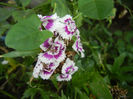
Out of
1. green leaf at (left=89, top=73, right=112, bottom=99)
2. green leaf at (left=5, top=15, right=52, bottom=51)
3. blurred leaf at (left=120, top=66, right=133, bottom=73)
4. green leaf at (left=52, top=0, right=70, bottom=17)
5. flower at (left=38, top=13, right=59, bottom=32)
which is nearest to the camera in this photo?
green leaf at (left=5, top=15, right=52, bottom=51)

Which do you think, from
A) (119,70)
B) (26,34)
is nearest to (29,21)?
(26,34)

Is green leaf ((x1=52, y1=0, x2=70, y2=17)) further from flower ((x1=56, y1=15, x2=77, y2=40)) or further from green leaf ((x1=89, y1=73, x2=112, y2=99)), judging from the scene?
green leaf ((x1=89, y1=73, x2=112, y2=99))

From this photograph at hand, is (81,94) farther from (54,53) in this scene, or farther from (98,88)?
(54,53)

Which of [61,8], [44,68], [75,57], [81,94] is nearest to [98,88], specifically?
[81,94]

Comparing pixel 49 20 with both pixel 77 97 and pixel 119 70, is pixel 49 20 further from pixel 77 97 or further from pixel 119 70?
pixel 119 70

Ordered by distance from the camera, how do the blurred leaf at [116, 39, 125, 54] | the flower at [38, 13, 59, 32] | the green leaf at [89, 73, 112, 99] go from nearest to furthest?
the flower at [38, 13, 59, 32] → the green leaf at [89, 73, 112, 99] → the blurred leaf at [116, 39, 125, 54]

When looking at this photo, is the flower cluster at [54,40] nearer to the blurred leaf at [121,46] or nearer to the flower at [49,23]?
the flower at [49,23]

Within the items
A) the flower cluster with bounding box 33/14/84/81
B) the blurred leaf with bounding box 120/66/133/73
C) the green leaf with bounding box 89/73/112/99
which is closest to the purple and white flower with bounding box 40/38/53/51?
the flower cluster with bounding box 33/14/84/81
